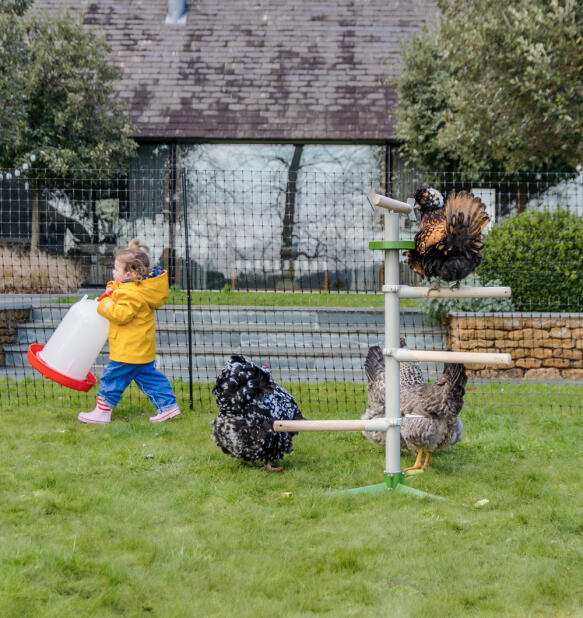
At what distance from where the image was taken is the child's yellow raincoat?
6.01m

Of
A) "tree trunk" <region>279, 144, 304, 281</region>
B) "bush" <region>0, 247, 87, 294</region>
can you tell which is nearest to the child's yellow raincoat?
"bush" <region>0, 247, 87, 294</region>

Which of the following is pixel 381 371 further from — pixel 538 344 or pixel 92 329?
pixel 538 344

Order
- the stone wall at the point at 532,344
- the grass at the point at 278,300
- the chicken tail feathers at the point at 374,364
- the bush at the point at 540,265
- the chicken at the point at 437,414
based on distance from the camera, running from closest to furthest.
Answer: the chicken at the point at 437,414 → the chicken tail feathers at the point at 374,364 → the stone wall at the point at 532,344 → the bush at the point at 540,265 → the grass at the point at 278,300

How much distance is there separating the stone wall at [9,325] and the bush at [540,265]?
6.02 meters

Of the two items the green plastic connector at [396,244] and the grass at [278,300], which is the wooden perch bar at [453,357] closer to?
the green plastic connector at [396,244]

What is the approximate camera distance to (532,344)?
8531 mm

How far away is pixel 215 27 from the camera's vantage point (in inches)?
660

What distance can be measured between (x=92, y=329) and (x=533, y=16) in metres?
7.17

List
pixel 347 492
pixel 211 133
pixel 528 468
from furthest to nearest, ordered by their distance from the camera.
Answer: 1. pixel 211 133
2. pixel 528 468
3. pixel 347 492

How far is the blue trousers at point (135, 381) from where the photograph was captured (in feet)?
20.4

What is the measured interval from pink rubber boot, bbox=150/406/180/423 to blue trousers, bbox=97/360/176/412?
3 cm

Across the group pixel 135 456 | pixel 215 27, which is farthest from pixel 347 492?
pixel 215 27

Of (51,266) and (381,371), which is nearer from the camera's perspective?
(381,371)

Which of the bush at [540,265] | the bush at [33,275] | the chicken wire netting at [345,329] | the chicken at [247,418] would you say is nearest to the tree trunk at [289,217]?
the chicken wire netting at [345,329]
